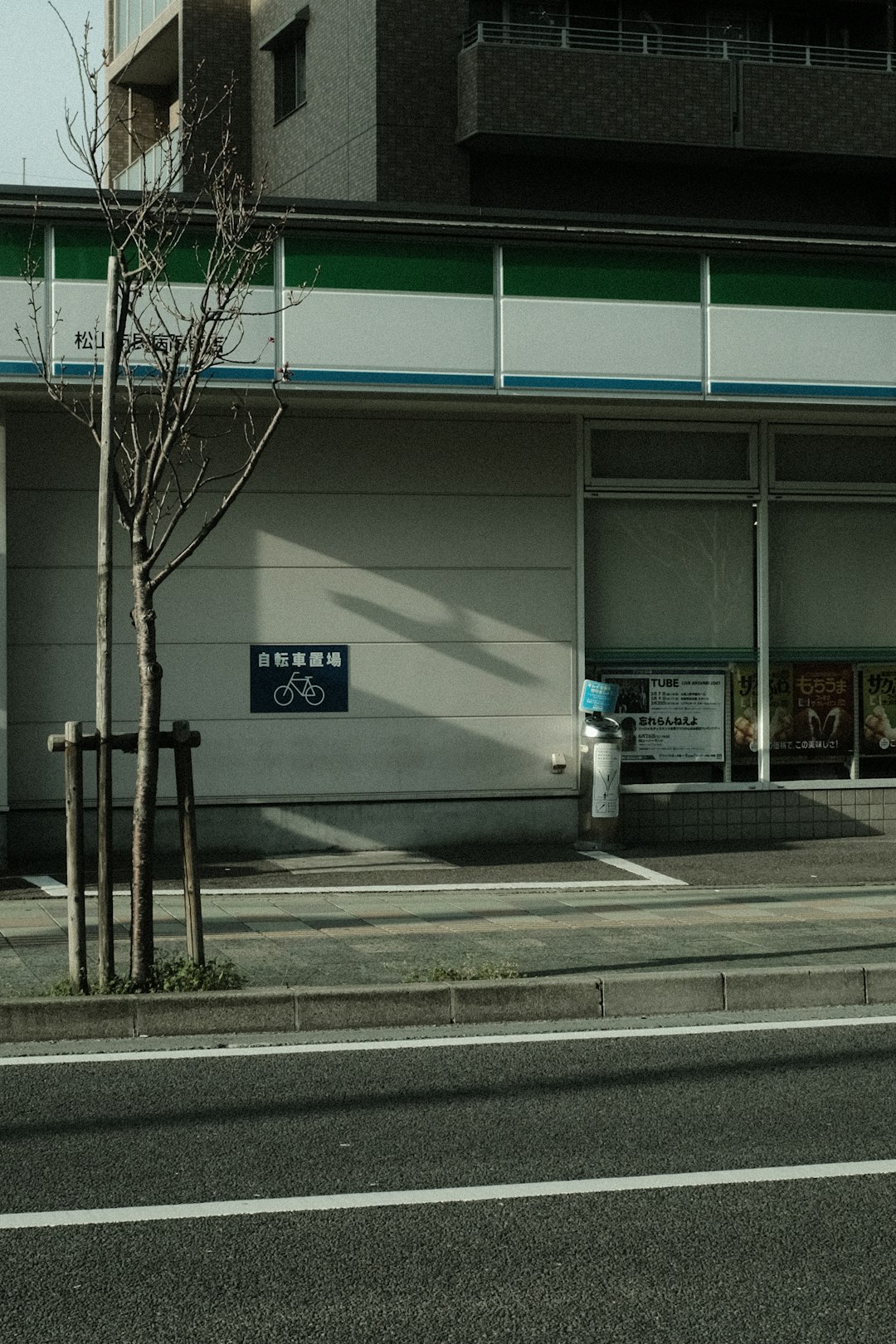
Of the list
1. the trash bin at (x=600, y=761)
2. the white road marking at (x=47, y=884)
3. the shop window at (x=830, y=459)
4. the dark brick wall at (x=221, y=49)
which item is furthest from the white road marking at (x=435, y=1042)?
the dark brick wall at (x=221, y=49)

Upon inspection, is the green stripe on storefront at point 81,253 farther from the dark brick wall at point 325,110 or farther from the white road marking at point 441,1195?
the dark brick wall at point 325,110

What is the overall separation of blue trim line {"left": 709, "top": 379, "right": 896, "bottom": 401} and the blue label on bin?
2674mm

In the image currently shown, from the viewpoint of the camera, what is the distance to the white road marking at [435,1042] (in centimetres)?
686

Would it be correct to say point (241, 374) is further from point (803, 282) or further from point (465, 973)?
point (465, 973)

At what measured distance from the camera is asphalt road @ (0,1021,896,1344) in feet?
13.3

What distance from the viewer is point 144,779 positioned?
7.67 meters

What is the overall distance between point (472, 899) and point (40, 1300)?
23.9 feet

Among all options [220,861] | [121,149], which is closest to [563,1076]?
[220,861]

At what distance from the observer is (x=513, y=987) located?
25.6 ft

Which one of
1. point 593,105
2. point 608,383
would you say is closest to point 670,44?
point 593,105

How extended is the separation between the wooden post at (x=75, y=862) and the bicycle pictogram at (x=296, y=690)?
5.95 metres

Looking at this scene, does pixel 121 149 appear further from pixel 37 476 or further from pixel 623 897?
pixel 623 897

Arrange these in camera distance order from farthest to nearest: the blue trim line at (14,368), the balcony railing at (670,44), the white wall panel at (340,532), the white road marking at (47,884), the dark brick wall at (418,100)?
the balcony railing at (670,44), the dark brick wall at (418,100), the white wall panel at (340,532), the blue trim line at (14,368), the white road marking at (47,884)

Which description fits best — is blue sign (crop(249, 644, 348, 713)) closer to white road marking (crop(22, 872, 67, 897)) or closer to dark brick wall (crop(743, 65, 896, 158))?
white road marking (crop(22, 872, 67, 897))
